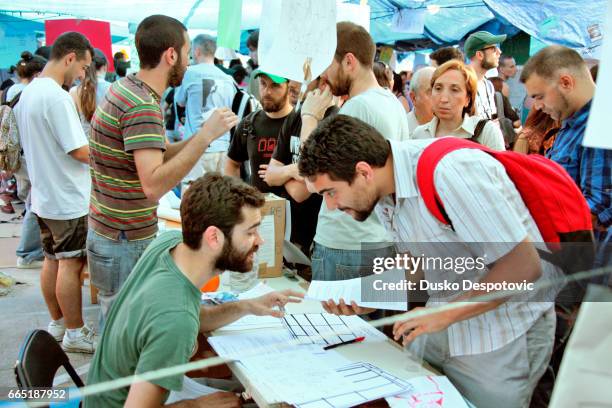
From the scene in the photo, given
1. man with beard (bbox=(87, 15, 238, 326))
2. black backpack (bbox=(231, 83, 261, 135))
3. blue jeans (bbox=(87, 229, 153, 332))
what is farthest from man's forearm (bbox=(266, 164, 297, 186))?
black backpack (bbox=(231, 83, 261, 135))

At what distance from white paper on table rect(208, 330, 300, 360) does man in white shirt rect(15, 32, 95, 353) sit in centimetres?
180

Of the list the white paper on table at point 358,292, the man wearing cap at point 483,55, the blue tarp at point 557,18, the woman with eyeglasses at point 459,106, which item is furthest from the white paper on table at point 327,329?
the blue tarp at point 557,18

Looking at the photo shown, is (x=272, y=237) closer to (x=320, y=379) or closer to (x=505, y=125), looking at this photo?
(x=320, y=379)

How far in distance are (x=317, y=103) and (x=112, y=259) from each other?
1191 millimetres

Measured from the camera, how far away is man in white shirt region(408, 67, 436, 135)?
388cm

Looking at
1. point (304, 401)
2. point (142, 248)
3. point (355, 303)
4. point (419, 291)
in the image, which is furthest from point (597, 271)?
point (142, 248)

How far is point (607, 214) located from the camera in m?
2.16

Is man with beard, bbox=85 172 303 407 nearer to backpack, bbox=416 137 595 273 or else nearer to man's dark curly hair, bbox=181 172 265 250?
man's dark curly hair, bbox=181 172 265 250

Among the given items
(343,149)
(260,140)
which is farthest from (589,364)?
(260,140)

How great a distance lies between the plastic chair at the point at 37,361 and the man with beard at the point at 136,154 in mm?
674

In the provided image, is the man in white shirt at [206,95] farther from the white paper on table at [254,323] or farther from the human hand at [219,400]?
the human hand at [219,400]

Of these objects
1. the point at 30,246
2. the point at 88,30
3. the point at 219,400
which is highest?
the point at 88,30

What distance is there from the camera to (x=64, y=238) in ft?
11.0

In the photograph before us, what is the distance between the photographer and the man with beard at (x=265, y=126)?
314 centimetres
